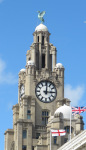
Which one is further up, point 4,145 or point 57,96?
point 57,96

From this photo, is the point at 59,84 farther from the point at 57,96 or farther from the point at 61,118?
the point at 61,118

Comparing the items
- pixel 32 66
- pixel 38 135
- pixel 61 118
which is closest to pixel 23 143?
pixel 38 135

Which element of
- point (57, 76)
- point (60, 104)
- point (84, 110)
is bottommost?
point (84, 110)

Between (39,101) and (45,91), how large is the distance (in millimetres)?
3048

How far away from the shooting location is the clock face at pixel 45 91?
418 ft

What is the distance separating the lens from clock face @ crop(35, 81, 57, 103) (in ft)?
418

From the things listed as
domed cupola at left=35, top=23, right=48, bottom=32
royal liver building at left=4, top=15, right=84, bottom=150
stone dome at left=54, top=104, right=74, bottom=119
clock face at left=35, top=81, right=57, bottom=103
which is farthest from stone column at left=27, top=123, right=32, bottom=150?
domed cupola at left=35, top=23, right=48, bottom=32

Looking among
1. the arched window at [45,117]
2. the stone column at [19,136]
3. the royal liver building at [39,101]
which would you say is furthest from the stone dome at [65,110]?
the stone column at [19,136]

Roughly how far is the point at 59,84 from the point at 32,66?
8719 millimetres

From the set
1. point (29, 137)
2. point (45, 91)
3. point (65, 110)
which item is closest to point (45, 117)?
point (45, 91)

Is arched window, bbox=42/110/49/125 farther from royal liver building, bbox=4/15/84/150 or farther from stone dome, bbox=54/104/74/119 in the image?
stone dome, bbox=54/104/74/119

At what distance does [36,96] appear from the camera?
128 meters

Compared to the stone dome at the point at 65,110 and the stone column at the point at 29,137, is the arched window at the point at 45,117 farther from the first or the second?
the stone dome at the point at 65,110

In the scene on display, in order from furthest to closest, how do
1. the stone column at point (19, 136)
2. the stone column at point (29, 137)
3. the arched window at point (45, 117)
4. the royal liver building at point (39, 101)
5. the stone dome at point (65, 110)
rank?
1. the arched window at point (45, 117)
2. the stone column at point (29, 137)
3. the stone column at point (19, 136)
4. the royal liver building at point (39, 101)
5. the stone dome at point (65, 110)
